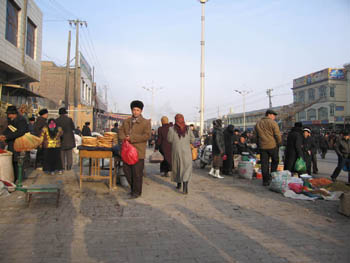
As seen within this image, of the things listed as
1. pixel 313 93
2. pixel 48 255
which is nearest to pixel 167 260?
pixel 48 255

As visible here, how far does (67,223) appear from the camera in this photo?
423 cm

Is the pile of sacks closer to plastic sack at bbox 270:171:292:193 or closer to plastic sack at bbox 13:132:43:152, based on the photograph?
plastic sack at bbox 270:171:292:193

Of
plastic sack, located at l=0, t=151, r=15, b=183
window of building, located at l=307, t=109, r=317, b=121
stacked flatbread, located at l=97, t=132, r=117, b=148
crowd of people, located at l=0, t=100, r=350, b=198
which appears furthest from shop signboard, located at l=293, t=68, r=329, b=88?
plastic sack, located at l=0, t=151, r=15, b=183

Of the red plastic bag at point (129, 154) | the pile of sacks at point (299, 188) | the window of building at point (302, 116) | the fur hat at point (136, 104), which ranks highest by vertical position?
the window of building at point (302, 116)

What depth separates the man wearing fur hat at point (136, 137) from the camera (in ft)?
Answer: 19.3

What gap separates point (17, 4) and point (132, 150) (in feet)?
47.8

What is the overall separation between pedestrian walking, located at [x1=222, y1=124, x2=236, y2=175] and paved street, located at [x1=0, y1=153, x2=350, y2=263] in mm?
3117

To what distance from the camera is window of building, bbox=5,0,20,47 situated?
14791 mm

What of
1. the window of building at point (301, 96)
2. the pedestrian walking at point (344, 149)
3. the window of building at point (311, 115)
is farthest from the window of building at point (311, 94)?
the pedestrian walking at point (344, 149)

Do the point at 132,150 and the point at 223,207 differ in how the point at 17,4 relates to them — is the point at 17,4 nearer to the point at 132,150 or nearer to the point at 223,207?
the point at 132,150

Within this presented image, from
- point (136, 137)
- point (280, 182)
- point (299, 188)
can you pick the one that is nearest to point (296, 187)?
point (299, 188)

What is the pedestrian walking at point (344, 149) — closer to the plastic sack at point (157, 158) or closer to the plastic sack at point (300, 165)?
the plastic sack at point (300, 165)

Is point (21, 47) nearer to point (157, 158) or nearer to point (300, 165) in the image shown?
point (157, 158)

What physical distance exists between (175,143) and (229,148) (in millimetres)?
3479
